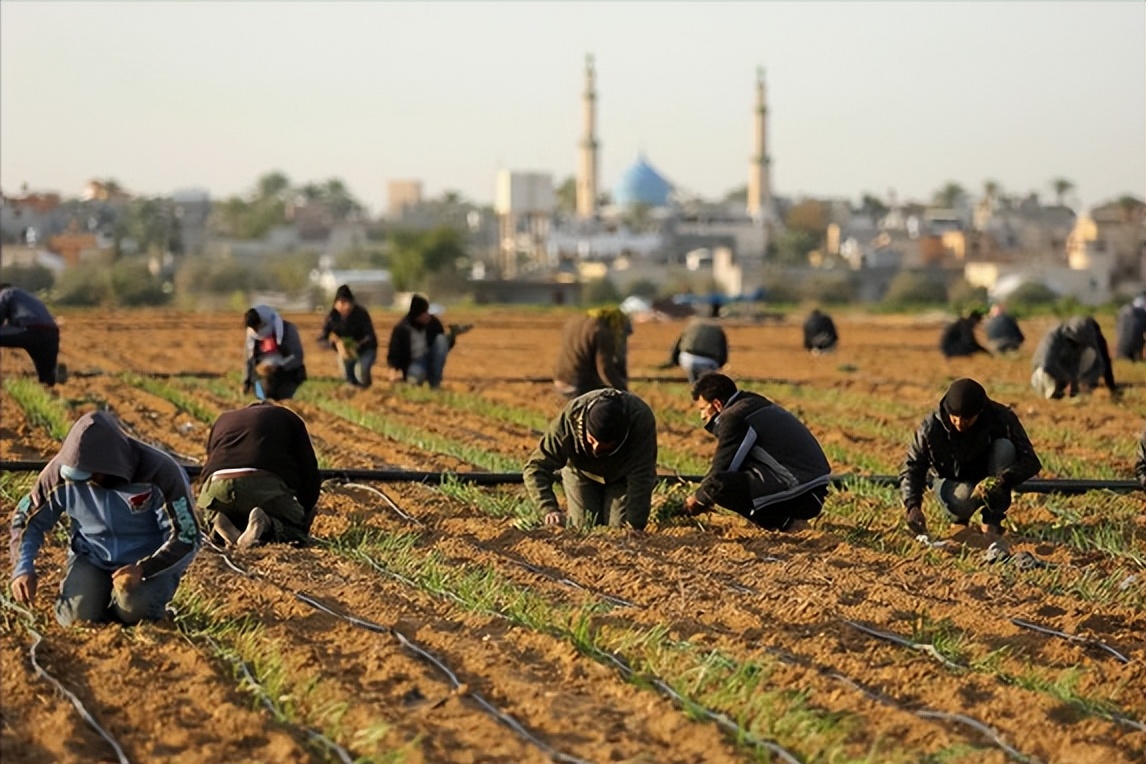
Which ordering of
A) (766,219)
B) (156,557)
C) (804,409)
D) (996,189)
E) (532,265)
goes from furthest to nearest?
(996,189) → (766,219) → (532,265) → (804,409) → (156,557)

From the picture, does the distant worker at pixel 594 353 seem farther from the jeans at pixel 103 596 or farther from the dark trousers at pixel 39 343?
the jeans at pixel 103 596

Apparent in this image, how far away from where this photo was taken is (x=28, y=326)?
57.1 feet

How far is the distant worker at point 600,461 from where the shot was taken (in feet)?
30.9

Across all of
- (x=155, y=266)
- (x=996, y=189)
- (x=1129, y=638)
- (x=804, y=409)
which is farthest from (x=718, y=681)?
(x=996, y=189)

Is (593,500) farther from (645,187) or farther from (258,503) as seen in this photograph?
(645,187)

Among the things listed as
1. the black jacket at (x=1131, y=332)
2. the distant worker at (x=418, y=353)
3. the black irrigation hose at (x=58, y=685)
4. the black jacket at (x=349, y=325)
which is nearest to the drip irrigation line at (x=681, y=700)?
the black irrigation hose at (x=58, y=685)

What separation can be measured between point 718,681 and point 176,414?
11.1 metres

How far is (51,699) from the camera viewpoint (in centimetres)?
639

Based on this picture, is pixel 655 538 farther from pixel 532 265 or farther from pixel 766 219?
pixel 766 219

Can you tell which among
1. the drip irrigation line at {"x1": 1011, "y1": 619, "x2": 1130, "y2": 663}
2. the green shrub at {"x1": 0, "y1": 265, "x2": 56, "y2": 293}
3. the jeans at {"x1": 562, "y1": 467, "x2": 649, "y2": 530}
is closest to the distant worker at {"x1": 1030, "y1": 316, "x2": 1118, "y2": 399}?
the jeans at {"x1": 562, "y1": 467, "x2": 649, "y2": 530}

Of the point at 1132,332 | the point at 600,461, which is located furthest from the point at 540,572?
the point at 1132,332

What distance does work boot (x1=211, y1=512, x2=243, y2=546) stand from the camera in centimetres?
936

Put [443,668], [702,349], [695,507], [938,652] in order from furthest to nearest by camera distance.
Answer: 1. [702,349]
2. [695,507]
3. [938,652]
4. [443,668]

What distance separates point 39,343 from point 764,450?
9.88 m
